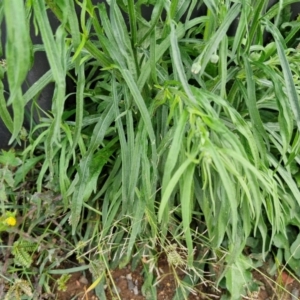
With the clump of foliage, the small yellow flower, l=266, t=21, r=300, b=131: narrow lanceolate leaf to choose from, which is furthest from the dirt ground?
l=266, t=21, r=300, b=131: narrow lanceolate leaf

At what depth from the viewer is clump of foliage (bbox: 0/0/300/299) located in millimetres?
774

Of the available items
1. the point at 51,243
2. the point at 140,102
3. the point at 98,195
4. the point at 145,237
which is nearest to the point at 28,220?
the point at 51,243

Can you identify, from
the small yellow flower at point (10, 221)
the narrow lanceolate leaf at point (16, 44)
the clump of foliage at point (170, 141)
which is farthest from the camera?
the small yellow flower at point (10, 221)

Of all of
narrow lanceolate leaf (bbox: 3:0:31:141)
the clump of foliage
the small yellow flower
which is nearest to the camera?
narrow lanceolate leaf (bbox: 3:0:31:141)


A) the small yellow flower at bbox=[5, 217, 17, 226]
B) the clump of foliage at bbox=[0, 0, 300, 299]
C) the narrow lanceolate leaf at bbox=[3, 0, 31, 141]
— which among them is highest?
the narrow lanceolate leaf at bbox=[3, 0, 31, 141]

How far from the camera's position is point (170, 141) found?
3.28 ft

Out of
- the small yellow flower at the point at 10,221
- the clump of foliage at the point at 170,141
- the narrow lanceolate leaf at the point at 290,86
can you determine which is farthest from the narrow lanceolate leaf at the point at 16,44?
the small yellow flower at the point at 10,221

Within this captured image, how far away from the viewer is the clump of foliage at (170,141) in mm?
774

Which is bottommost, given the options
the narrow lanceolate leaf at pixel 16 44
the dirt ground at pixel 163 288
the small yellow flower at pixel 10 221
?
the dirt ground at pixel 163 288

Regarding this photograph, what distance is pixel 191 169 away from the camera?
71 centimetres

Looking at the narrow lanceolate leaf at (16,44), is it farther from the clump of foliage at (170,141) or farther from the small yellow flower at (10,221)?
the small yellow flower at (10,221)

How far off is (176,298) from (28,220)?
44cm

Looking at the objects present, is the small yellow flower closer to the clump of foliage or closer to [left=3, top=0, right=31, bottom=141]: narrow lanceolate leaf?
the clump of foliage

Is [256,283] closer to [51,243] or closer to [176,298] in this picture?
[176,298]
